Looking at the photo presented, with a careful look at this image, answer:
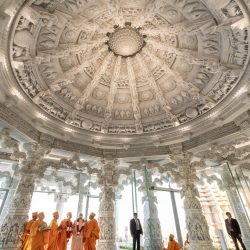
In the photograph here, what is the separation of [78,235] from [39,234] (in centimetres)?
166

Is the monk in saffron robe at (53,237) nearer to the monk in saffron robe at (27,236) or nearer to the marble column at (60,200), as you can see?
the monk in saffron robe at (27,236)

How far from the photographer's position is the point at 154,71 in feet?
34.0

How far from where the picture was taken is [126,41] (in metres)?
9.06

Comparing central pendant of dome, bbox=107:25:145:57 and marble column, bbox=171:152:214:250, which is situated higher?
central pendant of dome, bbox=107:25:145:57

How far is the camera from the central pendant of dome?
8.80 metres

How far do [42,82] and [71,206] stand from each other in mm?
7682

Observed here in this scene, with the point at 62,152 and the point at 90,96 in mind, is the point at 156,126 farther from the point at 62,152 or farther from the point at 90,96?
the point at 62,152

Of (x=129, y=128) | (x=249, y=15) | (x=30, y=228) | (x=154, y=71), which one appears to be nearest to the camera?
(x=249, y=15)

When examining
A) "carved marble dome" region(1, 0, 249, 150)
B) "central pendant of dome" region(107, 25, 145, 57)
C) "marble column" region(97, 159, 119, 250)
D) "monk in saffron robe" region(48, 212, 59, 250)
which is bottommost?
"monk in saffron robe" region(48, 212, 59, 250)

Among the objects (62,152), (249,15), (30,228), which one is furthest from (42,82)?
(249,15)

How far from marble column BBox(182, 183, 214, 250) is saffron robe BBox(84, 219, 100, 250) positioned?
4519 millimetres

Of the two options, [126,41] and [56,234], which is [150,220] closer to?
[56,234]

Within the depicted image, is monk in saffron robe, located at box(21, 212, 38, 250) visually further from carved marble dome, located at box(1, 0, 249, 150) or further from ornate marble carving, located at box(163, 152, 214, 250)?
ornate marble carving, located at box(163, 152, 214, 250)

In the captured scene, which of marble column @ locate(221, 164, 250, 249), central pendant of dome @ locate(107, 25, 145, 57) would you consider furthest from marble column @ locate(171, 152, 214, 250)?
central pendant of dome @ locate(107, 25, 145, 57)
